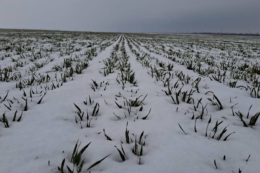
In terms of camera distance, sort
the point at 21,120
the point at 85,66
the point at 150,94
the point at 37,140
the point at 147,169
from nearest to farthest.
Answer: the point at 147,169 → the point at 37,140 → the point at 21,120 → the point at 150,94 → the point at 85,66

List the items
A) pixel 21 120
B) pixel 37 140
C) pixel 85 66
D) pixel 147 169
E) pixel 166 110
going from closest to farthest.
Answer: pixel 147 169, pixel 37 140, pixel 21 120, pixel 166 110, pixel 85 66

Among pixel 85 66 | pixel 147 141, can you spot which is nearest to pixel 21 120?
pixel 147 141

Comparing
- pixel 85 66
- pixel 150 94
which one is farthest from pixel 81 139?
pixel 85 66

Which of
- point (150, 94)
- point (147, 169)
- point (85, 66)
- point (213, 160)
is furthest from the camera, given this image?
point (85, 66)

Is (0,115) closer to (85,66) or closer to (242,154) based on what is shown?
(242,154)

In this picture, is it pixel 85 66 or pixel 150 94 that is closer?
pixel 150 94

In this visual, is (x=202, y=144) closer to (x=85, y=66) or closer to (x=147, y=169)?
(x=147, y=169)

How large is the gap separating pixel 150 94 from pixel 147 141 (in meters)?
1.43

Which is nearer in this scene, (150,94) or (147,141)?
(147,141)

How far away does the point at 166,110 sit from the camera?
2.42 metres

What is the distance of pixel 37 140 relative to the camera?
1.66m

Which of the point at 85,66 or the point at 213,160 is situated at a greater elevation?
the point at 85,66

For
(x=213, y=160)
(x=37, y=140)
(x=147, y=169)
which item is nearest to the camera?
(x=147, y=169)

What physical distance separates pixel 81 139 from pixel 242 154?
145cm
